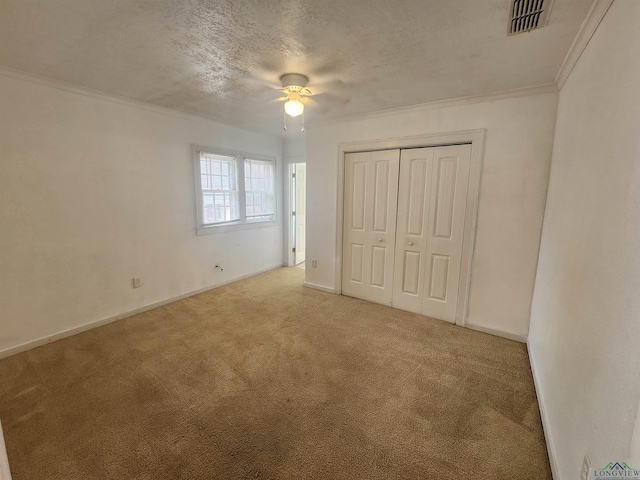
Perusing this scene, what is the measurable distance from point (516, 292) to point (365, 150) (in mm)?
2279

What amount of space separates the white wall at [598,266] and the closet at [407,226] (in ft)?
3.68

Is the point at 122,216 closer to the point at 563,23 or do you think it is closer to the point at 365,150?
the point at 365,150

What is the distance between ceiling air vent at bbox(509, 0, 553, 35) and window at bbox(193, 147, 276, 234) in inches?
137

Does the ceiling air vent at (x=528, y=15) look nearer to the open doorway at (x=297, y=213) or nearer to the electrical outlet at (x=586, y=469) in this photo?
the electrical outlet at (x=586, y=469)

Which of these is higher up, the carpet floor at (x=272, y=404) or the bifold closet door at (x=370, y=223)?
the bifold closet door at (x=370, y=223)

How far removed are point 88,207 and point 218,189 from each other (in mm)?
1604

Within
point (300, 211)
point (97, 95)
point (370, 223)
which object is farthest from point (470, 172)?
point (97, 95)

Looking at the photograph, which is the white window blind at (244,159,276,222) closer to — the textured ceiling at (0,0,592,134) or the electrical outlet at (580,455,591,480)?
the textured ceiling at (0,0,592,134)

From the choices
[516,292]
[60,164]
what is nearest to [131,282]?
[60,164]

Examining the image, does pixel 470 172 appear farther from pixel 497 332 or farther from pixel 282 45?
pixel 282 45

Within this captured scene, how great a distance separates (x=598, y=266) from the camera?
1.21 meters

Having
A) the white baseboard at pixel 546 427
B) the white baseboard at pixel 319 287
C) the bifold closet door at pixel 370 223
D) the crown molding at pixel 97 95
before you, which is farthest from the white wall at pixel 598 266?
the crown molding at pixel 97 95

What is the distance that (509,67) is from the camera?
2170mm

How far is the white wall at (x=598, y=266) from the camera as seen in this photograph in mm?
956
